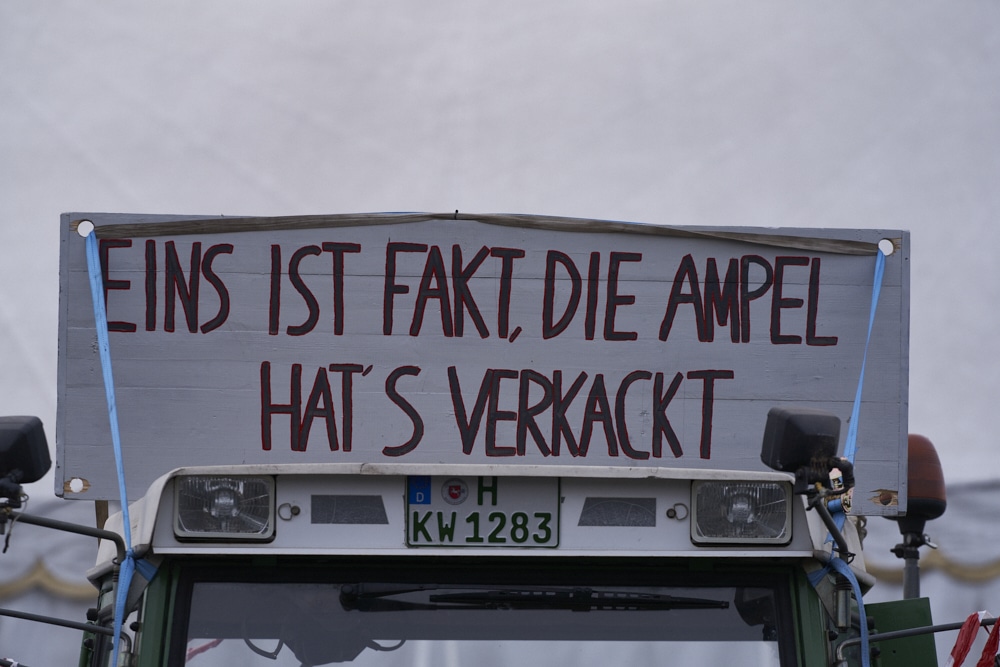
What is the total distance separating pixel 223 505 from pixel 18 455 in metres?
0.56

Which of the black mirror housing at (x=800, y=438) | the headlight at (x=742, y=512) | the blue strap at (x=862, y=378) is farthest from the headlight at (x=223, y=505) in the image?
the blue strap at (x=862, y=378)

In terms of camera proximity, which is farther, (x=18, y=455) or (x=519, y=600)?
(x=519, y=600)

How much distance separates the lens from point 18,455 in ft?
9.71

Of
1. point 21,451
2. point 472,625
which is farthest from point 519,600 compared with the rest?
point 21,451

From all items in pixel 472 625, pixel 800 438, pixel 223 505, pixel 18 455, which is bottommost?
pixel 472 625

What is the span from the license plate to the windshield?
13 cm

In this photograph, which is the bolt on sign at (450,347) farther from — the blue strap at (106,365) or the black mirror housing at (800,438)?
the black mirror housing at (800,438)

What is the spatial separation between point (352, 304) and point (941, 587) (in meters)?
5.20

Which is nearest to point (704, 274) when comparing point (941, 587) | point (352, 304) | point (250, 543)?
point (352, 304)

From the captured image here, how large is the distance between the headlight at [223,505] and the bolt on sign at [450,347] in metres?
0.48

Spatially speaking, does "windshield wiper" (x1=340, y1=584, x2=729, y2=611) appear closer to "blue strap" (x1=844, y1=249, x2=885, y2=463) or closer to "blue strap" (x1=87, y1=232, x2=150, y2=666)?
"blue strap" (x1=87, y1=232, x2=150, y2=666)

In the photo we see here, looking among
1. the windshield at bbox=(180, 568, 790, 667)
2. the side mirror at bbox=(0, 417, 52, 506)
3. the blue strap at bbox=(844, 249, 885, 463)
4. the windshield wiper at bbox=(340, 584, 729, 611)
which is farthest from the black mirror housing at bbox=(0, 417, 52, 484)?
the blue strap at bbox=(844, 249, 885, 463)

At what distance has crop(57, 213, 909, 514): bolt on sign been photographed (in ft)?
12.5

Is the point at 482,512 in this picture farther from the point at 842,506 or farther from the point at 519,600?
the point at 842,506
